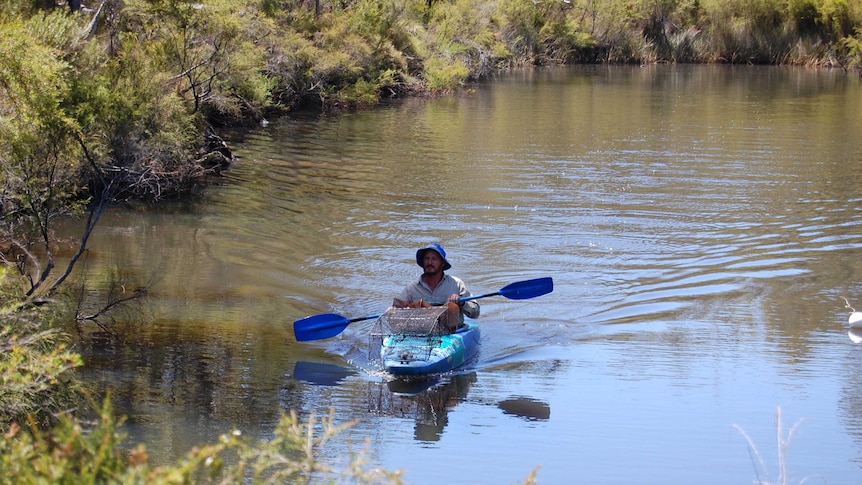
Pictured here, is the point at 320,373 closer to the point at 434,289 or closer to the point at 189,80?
the point at 434,289

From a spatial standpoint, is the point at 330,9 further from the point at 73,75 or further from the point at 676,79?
the point at 73,75

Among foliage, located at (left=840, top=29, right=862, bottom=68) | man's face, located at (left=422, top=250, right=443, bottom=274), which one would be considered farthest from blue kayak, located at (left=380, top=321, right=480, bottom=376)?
foliage, located at (left=840, top=29, right=862, bottom=68)

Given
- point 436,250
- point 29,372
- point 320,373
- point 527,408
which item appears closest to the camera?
point 29,372

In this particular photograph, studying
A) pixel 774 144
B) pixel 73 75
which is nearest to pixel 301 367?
pixel 73 75

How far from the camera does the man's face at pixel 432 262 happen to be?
36.0 feet

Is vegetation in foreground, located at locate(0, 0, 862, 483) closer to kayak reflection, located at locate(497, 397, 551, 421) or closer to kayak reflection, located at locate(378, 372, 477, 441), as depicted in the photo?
kayak reflection, located at locate(378, 372, 477, 441)

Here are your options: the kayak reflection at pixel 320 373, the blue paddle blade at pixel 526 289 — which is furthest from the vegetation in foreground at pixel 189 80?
the blue paddle blade at pixel 526 289

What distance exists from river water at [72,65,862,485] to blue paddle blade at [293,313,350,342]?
0.89 ft

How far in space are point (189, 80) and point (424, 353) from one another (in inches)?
481

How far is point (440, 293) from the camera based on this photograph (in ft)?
36.6

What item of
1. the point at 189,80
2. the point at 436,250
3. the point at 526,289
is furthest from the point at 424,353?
the point at 189,80

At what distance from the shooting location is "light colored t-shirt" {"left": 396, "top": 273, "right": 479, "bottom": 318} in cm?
1115

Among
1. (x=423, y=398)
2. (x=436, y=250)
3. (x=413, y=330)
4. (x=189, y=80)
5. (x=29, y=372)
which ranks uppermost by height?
(x=189, y=80)

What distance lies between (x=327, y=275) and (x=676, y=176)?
996cm
